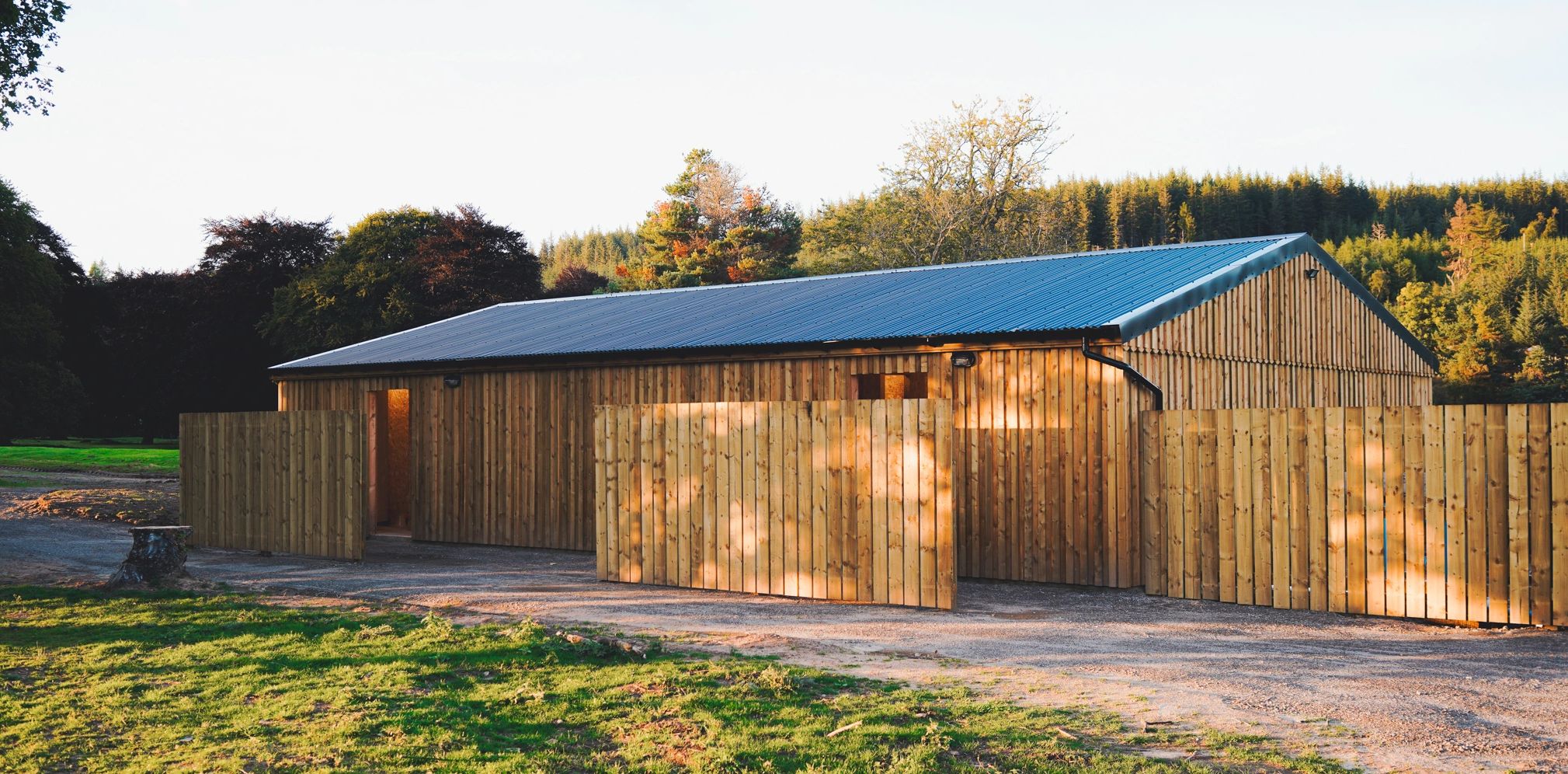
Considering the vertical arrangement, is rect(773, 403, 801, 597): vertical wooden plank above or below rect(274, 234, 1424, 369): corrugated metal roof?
below

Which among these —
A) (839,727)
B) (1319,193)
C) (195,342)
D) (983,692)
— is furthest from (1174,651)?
(1319,193)

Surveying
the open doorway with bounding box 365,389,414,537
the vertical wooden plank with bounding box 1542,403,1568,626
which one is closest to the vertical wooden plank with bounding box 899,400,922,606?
the vertical wooden plank with bounding box 1542,403,1568,626

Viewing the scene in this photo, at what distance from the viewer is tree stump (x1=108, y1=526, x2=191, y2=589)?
1135 centimetres

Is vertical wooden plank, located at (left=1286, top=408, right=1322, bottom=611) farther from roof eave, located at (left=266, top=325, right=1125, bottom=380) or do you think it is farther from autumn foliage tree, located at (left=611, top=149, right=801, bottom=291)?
autumn foliage tree, located at (left=611, top=149, right=801, bottom=291)

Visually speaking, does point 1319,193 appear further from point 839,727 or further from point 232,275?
point 839,727

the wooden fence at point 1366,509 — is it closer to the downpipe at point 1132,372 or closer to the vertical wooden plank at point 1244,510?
the vertical wooden plank at point 1244,510

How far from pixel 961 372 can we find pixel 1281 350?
4.90 metres

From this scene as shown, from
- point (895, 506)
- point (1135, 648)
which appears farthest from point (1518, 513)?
point (895, 506)

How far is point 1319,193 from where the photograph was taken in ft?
304

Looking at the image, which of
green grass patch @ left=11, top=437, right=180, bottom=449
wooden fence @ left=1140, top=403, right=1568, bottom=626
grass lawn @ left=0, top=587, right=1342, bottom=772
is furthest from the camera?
green grass patch @ left=11, top=437, right=180, bottom=449

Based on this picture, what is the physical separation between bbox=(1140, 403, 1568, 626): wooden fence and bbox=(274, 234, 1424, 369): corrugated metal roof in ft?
5.40

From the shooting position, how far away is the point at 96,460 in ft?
108

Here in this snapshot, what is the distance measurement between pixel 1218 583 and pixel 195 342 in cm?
4024

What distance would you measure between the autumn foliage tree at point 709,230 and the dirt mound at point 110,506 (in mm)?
36999
